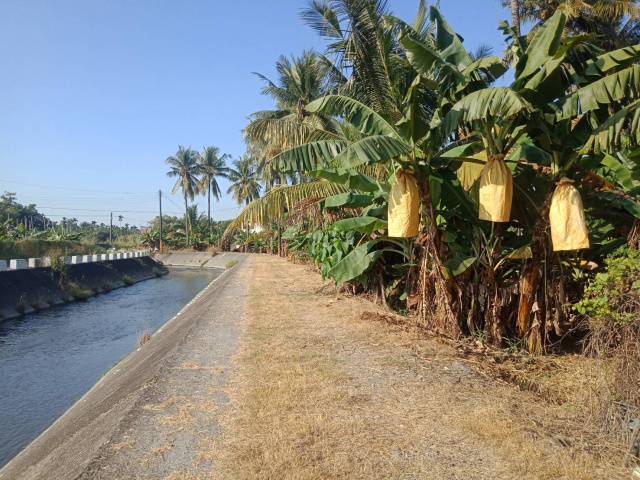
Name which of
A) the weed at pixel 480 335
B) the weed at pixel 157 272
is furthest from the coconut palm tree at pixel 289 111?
the weed at pixel 157 272

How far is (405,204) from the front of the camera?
6.33 m

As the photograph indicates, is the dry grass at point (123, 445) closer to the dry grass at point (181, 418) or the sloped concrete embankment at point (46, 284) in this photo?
the dry grass at point (181, 418)

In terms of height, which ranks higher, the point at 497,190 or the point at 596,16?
the point at 596,16

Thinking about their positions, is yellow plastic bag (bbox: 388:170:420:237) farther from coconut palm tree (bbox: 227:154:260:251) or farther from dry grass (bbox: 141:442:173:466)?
coconut palm tree (bbox: 227:154:260:251)

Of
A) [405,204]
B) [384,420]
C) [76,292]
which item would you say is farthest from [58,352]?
[384,420]

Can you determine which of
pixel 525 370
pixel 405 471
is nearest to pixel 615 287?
pixel 525 370

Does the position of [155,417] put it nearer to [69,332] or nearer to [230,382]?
[230,382]

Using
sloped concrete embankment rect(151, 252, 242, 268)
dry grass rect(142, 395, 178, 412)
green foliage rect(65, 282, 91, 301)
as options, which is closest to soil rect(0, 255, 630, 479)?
dry grass rect(142, 395, 178, 412)

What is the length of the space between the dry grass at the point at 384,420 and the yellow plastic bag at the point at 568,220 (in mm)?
1619

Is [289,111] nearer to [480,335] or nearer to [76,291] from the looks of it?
[76,291]

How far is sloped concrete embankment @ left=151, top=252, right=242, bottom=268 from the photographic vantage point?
4433cm

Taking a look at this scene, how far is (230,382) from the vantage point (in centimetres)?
546

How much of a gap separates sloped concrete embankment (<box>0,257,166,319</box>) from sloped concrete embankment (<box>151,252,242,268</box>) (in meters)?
12.2

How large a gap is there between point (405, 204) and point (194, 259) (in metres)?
44.9
